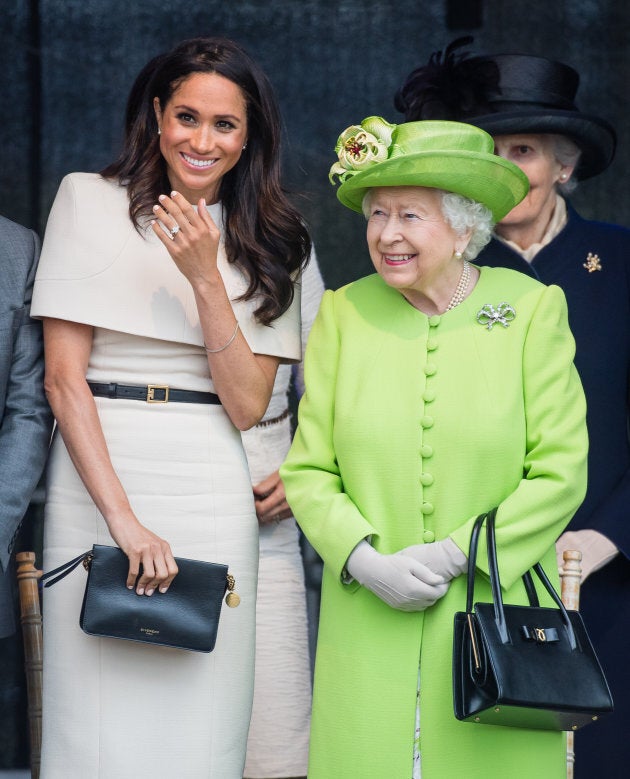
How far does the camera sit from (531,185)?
429 cm

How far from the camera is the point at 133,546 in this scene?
11.5 ft

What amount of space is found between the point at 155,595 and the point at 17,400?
610 mm

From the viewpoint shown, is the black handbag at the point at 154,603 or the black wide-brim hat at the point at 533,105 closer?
the black handbag at the point at 154,603

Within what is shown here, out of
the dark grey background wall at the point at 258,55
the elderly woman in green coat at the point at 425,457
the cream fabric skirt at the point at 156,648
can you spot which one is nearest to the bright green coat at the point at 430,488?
the elderly woman in green coat at the point at 425,457

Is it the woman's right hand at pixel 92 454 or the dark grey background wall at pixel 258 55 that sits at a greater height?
the dark grey background wall at pixel 258 55

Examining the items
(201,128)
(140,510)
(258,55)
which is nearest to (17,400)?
(140,510)

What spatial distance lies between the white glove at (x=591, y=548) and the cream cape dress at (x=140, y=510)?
889mm

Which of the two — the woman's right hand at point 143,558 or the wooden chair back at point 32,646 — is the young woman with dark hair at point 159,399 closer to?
the woman's right hand at point 143,558

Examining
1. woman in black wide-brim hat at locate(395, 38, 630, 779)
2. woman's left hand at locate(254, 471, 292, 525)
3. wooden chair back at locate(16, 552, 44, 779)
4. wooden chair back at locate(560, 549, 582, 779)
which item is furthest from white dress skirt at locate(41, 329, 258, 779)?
woman in black wide-brim hat at locate(395, 38, 630, 779)

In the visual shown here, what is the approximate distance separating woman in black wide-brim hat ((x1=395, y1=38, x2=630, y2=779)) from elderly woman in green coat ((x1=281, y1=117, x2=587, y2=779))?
0.57m

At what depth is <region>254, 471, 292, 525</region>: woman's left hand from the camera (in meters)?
4.27

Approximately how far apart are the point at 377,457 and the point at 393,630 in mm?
407

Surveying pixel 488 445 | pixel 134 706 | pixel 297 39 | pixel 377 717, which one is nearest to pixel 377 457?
pixel 488 445

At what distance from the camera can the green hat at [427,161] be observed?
11.3ft
